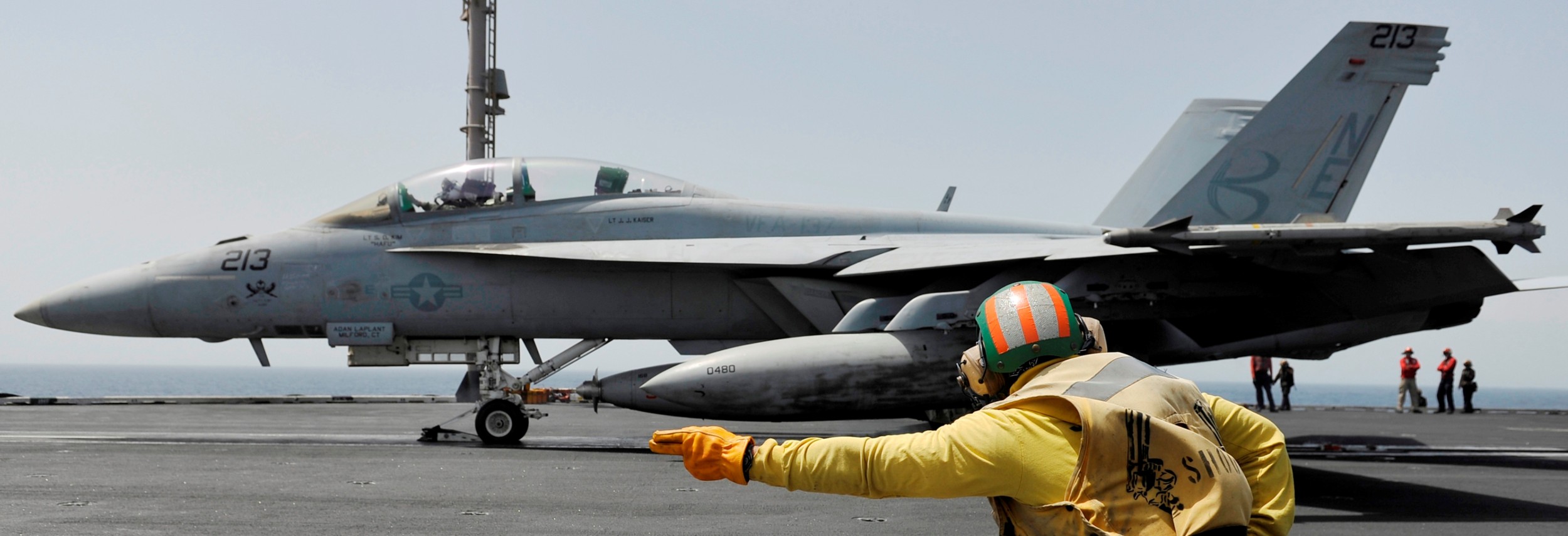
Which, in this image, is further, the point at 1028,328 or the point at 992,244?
the point at 992,244

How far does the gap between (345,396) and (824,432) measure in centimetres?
1229

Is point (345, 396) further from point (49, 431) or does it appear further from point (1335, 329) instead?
point (1335, 329)

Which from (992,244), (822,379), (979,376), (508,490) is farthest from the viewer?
(992,244)

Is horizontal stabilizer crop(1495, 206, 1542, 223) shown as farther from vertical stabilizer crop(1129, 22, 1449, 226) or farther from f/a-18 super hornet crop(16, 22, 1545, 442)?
vertical stabilizer crop(1129, 22, 1449, 226)

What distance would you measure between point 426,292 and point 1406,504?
9.07 meters

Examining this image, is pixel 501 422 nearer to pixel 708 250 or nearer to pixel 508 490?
pixel 708 250

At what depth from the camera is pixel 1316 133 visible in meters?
12.0

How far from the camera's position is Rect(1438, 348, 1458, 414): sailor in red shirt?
75.0 ft

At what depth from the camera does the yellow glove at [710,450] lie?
2.13 metres

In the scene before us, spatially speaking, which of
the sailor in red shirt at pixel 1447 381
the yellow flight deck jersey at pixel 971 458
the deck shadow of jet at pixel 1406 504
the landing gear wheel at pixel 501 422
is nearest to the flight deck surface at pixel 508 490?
the deck shadow of jet at pixel 1406 504

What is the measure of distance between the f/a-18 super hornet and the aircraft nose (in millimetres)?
20

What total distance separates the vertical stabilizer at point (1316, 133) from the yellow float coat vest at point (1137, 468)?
10.8 metres

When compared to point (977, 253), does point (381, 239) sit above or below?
above

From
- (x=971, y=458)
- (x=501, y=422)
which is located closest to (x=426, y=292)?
(x=501, y=422)
